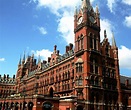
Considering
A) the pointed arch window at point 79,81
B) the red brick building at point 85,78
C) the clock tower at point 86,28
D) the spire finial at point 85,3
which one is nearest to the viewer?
the red brick building at point 85,78

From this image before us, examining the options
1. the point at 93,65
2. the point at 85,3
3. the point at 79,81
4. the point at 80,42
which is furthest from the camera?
the point at 85,3

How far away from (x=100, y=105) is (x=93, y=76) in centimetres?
849

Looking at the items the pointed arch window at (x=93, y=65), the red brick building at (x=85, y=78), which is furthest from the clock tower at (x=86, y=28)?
the pointed arch window at (x=93, y=65)

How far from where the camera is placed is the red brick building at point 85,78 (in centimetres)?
5206

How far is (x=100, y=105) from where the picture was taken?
53.4 metres

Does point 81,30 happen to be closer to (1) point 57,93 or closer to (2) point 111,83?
(2) point 111,83

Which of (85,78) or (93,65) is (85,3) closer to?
(93,65)

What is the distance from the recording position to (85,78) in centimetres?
5203

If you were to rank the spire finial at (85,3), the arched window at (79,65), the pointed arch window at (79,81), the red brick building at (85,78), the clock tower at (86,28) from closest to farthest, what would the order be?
the red brick building at (85,78) → the pointed arch window at (79,81) → the arched window at (79,65) → the clock tower at (86,28) → the spire finial at (85,3)

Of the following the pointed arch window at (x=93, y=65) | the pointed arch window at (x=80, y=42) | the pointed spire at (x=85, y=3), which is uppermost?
the pointed spire at (x=85, y=3)

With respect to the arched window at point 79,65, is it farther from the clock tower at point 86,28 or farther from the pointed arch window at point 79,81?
the clock tower at point 86,28

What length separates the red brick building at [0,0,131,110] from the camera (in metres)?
52.1

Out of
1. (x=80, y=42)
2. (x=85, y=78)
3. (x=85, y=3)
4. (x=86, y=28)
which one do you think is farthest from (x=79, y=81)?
(x=85, y=3)

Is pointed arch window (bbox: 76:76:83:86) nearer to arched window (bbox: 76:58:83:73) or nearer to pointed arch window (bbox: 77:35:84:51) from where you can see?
arched window (bbox: 76:58:83:73)
